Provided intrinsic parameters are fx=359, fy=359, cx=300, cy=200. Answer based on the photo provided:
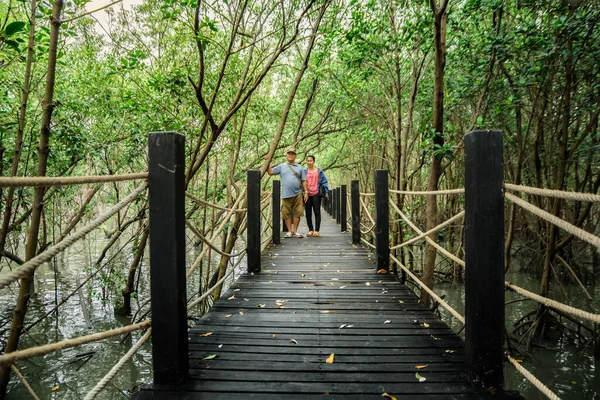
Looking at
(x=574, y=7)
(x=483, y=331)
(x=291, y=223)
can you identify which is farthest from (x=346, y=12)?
(x=483, y=331)

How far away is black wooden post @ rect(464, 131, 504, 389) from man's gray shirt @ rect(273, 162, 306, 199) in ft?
14.7

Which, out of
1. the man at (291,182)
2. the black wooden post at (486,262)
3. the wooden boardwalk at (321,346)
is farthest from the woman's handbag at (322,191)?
the black wooden post at (486,262)

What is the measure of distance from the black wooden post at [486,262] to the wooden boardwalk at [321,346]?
0.51 ft

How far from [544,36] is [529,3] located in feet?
1.84

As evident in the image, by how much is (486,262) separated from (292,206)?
4945mm

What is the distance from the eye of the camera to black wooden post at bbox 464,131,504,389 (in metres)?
1.71

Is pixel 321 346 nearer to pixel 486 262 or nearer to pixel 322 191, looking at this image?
pixel 486 262

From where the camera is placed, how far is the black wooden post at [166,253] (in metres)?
1.73

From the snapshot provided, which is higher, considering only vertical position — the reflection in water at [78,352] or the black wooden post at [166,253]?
the black wooden post at [166,253]

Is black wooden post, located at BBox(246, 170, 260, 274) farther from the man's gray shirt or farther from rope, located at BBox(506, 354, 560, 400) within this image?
rope, located at BBox(506, 354, 560, 400)

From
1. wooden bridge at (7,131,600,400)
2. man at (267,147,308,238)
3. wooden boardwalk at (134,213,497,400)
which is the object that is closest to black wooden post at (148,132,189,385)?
wooden bridge at (7,131,600,400)

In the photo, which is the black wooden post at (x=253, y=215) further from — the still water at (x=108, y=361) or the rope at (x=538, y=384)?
the rope at (x=538, y=384)

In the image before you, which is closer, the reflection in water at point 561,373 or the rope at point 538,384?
the rope at point 538,384

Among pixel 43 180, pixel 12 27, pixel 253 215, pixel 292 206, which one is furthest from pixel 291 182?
pixel 43 180
